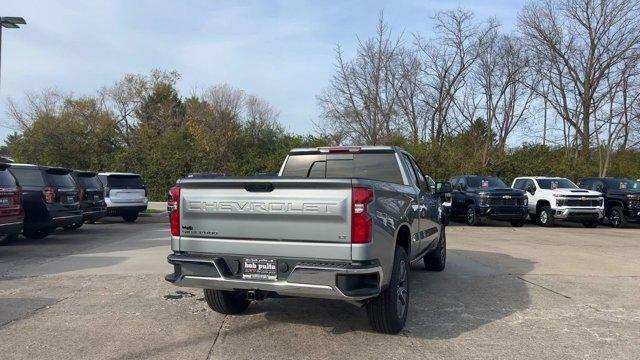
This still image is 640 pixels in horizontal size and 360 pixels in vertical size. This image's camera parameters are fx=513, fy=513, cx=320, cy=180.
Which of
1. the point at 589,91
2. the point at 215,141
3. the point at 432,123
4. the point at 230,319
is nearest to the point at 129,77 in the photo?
the point at 215,141

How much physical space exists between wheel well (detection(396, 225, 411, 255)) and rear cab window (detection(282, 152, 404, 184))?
3.32ft

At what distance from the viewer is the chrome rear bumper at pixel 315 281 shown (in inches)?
174

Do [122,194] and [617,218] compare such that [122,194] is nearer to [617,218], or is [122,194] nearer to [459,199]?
[459,199]

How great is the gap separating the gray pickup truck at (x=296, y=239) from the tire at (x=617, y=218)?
17.0 metres

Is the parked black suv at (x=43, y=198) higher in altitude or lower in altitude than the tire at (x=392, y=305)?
higher

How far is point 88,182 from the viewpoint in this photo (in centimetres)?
1530

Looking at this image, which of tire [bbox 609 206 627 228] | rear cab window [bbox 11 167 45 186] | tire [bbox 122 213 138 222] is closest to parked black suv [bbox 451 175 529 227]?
tire [bbox 609 206 627 228]

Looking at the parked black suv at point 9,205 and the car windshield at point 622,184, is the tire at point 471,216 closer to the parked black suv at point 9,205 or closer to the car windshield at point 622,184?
the car windshield at point 622,184

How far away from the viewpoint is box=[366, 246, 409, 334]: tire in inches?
197

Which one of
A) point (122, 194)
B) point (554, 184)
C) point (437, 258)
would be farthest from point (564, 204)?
point (122, 194)

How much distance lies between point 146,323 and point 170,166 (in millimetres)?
25346

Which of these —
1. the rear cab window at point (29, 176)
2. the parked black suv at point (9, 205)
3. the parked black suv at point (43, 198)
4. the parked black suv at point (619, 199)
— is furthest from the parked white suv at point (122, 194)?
the parked black suv at point (619, 199)

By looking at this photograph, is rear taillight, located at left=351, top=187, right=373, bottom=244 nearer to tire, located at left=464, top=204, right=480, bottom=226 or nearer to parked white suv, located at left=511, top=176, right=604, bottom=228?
tire, located at left=464, top=204, right=480, bottom=226

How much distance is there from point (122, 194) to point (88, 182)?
2699 millimetres
